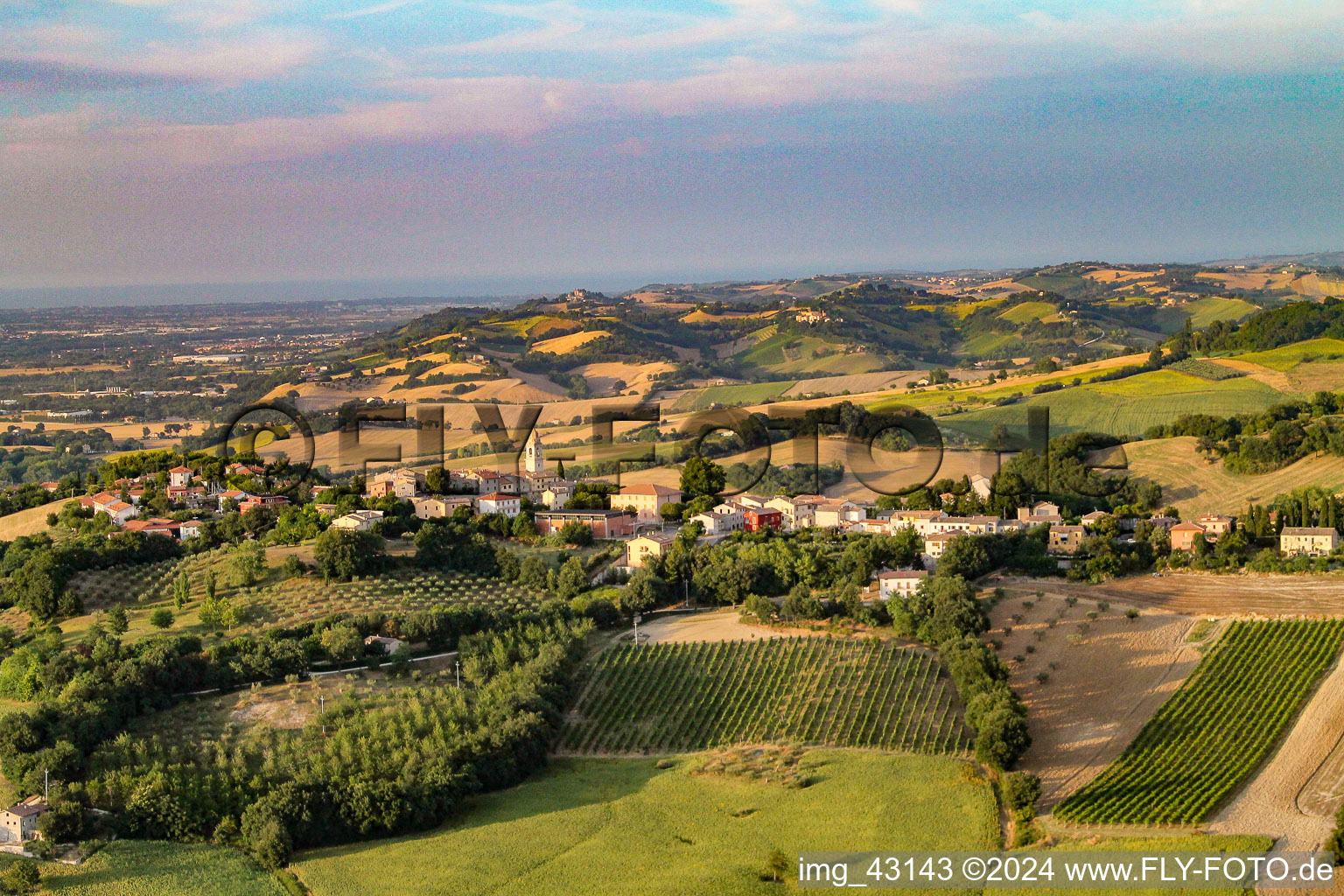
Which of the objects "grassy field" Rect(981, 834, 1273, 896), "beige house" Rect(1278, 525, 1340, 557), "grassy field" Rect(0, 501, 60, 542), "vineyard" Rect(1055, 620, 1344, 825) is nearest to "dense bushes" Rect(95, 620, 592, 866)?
"grassy field" Rect(981, 834, 1273, 896)

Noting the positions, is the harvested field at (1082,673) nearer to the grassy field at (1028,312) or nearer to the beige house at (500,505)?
the beige house at (500,505)

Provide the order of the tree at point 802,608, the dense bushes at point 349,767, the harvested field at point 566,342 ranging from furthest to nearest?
the harvested field at point 566,342 < the tree at point 802,608 < the dense bushes at point 349,767

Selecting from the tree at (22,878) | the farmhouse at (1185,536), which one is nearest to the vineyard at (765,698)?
the tree at (22,878)

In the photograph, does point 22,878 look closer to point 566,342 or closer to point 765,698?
point 765,698

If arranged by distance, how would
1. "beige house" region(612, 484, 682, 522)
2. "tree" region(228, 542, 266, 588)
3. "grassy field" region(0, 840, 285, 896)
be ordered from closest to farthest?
"grassy field" region(0, 840, 285, 896) < "tree" region(228, 542, 266, 588) < "beige house" region(612, 484, 682, 522)

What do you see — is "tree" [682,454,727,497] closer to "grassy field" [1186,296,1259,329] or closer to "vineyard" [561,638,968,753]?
"vineyard" [561,638,968,753]
